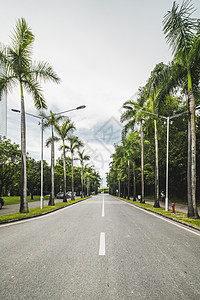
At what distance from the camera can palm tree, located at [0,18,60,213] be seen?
41.0ft

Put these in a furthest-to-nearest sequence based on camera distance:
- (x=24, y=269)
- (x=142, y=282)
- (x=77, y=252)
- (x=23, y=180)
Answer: (x=23, y=180) → (x=77, y=252) → (x=24, y=269) → (x=142, y=282)

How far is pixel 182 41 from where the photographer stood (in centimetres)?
1114

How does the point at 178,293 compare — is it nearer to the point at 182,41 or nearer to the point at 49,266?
the point at 49,266

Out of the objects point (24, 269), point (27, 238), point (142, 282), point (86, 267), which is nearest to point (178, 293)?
point (142, 282)

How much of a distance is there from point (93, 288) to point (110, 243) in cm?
257

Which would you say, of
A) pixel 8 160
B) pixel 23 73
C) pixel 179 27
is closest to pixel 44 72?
pixel 23 73

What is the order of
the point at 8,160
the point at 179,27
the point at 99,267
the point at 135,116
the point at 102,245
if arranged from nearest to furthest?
the point at 99,267
the point at 102,245
the point at 179,27
the point at 135,116
the point at 8,160

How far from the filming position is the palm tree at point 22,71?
12.5m

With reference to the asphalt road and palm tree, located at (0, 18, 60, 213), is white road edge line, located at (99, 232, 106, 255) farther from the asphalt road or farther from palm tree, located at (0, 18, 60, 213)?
palm tree, located at (0, 18, 60, 213)

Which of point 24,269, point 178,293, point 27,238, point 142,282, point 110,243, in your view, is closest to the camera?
point 178,293

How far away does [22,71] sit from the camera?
42.4ft

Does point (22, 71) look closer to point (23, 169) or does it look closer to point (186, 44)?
point (23, 169)

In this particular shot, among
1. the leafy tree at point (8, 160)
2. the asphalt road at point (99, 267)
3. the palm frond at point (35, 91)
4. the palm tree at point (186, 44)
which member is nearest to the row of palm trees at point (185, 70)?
the palm tree at point (186, 44)

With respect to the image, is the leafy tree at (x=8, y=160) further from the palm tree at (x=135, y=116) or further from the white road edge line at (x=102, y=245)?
the white road edge line at (x=102, y=245)
